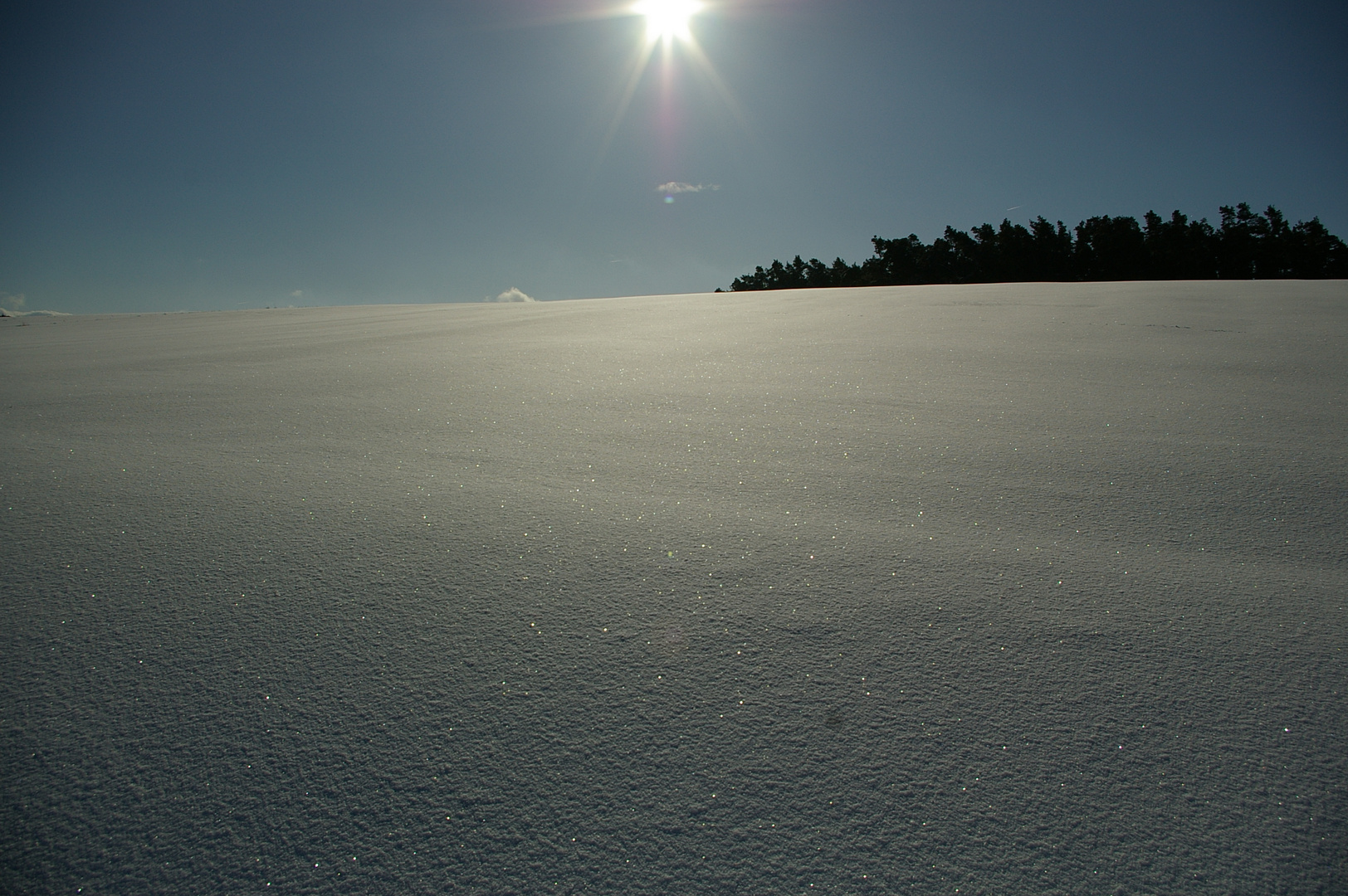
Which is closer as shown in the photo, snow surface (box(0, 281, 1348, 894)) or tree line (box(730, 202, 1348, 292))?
snow surface (box(0, 281, 1348, 894))

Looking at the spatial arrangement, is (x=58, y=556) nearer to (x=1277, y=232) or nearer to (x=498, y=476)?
(x=498, y=476)

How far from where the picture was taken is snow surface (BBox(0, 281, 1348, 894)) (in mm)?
542

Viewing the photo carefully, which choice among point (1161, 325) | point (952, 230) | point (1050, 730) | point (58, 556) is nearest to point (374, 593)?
point (58, 556)

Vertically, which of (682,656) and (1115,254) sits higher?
(1115,254)

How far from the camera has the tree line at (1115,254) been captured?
2172 centimetres

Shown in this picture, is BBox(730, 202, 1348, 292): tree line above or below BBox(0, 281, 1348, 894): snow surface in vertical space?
above

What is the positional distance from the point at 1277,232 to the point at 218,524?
105 ft

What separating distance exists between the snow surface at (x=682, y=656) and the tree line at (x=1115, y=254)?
20.8 metres

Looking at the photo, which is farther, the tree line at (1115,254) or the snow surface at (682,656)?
the tree line at (1115,254)

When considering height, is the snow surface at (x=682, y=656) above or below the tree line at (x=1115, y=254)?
below

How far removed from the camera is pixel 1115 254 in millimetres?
24359

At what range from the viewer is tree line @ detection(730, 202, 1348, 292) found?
21.7m

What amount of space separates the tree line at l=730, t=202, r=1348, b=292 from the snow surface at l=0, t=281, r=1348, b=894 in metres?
20.8

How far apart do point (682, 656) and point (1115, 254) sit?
100ft
